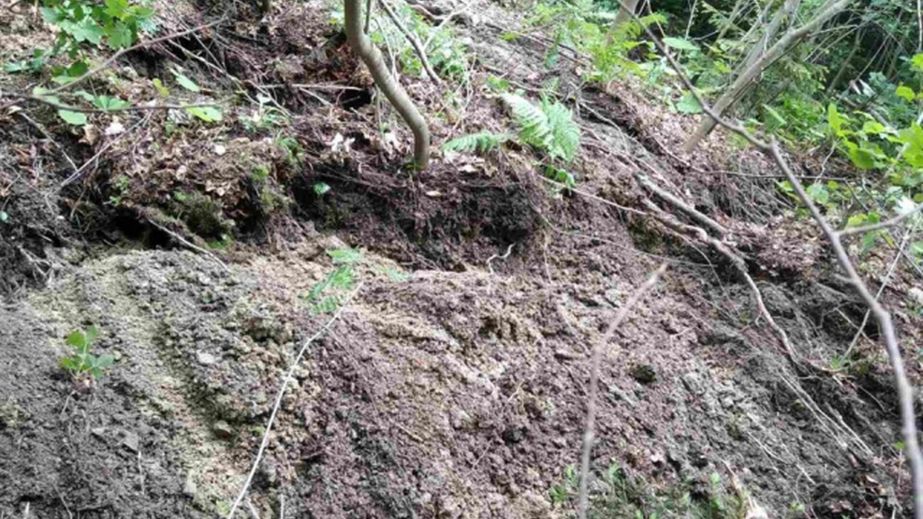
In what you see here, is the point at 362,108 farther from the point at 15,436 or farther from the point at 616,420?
the point at 15,436

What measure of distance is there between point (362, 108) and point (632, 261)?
1.69m

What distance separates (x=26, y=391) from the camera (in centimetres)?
228

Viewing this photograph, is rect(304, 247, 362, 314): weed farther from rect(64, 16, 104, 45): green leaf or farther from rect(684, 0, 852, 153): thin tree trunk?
rect(684, 0, 852, 153): thin tree trunk

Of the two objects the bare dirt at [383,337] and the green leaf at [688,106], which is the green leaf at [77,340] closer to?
the bare dirt at [383,337]

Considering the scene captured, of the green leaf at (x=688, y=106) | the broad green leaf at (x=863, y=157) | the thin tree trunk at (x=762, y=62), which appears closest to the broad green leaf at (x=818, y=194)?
the thin tree trunk at (x=762, y=62)

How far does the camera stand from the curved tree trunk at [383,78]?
2.99 metres

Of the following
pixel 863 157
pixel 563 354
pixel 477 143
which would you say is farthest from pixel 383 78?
pixel 863 157

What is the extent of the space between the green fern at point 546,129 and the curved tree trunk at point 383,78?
25.8 inches

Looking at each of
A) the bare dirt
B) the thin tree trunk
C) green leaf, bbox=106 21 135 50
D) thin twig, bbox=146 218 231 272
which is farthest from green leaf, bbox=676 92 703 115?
green leaf, bbox=106 21 135 50

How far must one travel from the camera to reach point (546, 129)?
13.1 ft

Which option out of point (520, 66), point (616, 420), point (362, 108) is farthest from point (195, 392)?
point (520, 66)

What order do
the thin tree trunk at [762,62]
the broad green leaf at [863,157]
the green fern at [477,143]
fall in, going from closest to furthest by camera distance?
1. the green fern at [477,143]
2. the broad green leaf at [863,157]
3. the thin tree trunk at [762,62]

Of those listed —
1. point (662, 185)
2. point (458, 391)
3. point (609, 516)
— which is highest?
point (662, 185)

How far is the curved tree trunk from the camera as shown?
299 centimetres
